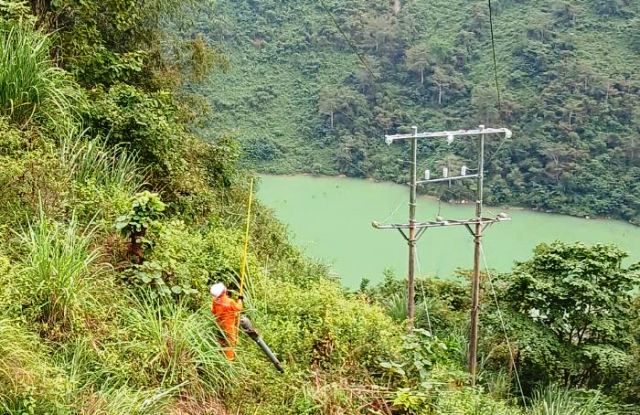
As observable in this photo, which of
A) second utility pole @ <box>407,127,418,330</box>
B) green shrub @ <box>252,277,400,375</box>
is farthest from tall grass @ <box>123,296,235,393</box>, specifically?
second utility pole @ <box>407,127,418,330</box>

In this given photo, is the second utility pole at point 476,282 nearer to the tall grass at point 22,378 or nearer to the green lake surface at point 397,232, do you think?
the tall grass at point 22,378

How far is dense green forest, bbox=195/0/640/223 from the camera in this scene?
22859mm

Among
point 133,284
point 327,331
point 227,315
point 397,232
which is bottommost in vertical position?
point 397,232

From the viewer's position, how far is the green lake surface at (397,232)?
17.5m

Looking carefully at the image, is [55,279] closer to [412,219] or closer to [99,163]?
[99,163]

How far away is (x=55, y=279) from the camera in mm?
2318

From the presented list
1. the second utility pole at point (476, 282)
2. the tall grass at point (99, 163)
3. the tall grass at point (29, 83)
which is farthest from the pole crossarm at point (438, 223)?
the tall grass at point (29, 83)

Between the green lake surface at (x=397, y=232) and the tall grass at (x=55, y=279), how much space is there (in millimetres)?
12705

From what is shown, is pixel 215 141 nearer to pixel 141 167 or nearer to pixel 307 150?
pixel 141 167

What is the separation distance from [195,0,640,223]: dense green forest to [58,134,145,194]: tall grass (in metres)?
17.6

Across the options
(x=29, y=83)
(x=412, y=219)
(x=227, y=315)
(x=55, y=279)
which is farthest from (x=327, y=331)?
(x=412, y=219)

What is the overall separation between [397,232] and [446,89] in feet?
39.6

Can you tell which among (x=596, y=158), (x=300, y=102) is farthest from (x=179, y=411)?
(x=300, y=102)

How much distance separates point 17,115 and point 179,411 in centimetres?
213
